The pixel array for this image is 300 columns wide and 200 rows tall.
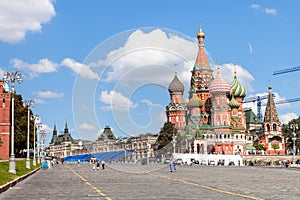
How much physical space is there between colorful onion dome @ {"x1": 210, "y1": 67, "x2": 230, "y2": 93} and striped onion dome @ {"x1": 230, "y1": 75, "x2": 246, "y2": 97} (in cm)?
1586

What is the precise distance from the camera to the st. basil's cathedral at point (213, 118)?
132 metres

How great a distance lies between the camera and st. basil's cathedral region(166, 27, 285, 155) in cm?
13188

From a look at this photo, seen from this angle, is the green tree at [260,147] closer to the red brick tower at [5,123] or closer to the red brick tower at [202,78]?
the red brick tower at [202,78]

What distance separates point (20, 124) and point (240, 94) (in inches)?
3345

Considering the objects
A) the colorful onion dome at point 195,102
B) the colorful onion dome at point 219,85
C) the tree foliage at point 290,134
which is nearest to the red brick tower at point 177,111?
the colorful onion dome at point 195,102

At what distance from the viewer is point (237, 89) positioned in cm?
15338

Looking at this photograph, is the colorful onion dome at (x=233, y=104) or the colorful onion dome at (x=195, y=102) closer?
the colorful onion dome at (x=195, y=102)

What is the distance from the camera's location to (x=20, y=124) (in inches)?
3292

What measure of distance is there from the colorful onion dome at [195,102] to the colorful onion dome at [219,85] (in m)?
6.65

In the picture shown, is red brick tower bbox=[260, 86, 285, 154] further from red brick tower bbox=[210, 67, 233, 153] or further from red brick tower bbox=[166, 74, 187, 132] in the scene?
red brick tower bbox=[166, 74, 187, 132]

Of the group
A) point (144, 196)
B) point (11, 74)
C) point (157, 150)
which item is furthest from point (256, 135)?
point (144, 196)

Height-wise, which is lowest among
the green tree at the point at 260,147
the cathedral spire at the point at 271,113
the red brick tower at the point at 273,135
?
the green tree at the point at 260,147

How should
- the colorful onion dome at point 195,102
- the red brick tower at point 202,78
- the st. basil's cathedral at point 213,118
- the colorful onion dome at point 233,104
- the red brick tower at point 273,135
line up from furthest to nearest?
the red brick tower at point 202,78 < the colorful onion dome at point 233,104 < the colorful onion dome at point 195,102 < the red brick tower at point 273,135 < the st. basil's cathedral at point 213,118

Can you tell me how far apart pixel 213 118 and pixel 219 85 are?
29.2 ft
